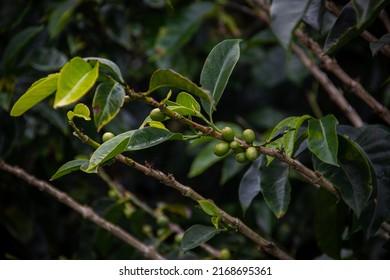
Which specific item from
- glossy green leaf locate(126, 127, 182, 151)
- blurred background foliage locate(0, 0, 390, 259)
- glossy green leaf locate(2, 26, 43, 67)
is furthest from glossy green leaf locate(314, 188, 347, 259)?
glossy green leaf locate(2, 26, 43, 67)

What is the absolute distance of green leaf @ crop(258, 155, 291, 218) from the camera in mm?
992

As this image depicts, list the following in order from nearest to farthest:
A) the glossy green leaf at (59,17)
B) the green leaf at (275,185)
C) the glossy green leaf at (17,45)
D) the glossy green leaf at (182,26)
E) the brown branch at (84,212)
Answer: the green leaf at (275,185) → the brown branch at (84,212) → the glossy green leaf at (17,45) → the glossy green leaf at (59,17) → the glossy green leaf at (182,26)

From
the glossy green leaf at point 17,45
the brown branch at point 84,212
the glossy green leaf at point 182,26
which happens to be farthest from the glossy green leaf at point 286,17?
the glossy green leaf at point 182,26

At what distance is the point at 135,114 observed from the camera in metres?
1.95

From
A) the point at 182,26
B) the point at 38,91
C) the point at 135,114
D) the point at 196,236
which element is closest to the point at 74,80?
the point at 38,91

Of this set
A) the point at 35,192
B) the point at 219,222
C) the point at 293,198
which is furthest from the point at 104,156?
the point at 293,198

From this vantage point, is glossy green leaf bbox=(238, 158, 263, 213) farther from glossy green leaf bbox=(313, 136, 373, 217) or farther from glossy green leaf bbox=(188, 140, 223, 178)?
glossy green leaf bbox=(188, 140, 223, 178)

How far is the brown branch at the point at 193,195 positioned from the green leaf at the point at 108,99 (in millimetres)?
87

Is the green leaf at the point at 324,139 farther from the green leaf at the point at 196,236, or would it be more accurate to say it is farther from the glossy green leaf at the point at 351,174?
the green leaf at the point at 196,236

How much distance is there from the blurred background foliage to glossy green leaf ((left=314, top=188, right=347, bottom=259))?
0.08 m

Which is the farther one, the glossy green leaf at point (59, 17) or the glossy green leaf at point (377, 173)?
the glossy green leaf at point (59, 17)

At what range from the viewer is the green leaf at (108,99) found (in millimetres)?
787

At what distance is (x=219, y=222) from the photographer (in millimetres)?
991

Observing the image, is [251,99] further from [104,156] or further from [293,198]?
[104,156]
